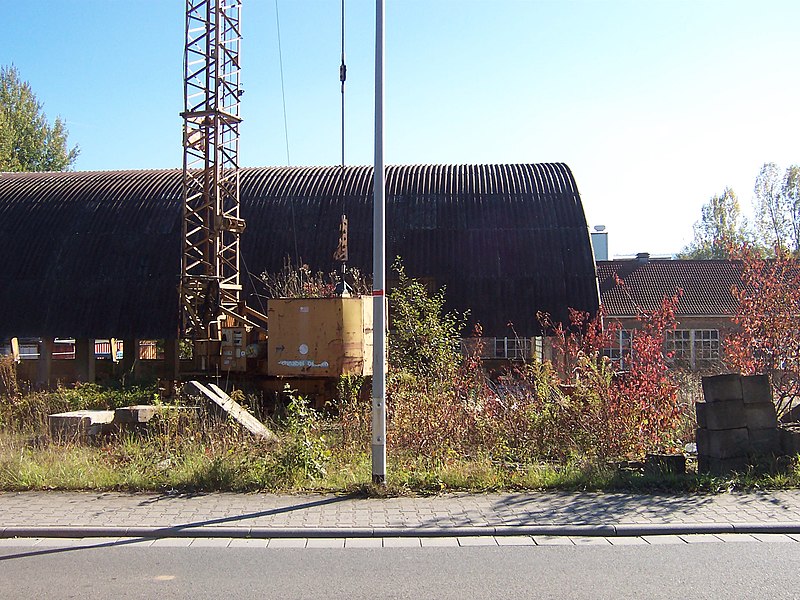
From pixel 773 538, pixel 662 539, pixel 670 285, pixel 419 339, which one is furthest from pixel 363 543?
pixel 670 285

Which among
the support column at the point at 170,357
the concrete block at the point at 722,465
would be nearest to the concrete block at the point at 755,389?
the concrete block at the point at 722,465

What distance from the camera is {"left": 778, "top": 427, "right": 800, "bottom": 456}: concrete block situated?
35.4 ft

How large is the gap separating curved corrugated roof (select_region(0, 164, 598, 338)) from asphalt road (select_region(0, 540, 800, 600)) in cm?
1687

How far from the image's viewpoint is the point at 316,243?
2605cm

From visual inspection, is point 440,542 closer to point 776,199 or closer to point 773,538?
point 773,538

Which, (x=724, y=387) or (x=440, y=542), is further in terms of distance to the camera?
(x=724, y=387)

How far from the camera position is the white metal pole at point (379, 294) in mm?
10289

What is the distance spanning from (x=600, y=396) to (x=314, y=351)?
7.94m

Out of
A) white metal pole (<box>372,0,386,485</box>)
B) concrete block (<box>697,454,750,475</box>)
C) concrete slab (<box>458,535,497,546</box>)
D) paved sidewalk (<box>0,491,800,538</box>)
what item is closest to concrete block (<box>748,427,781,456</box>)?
concrete block (<box>697,454,750,475</box>)

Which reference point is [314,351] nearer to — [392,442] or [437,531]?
[392,442]

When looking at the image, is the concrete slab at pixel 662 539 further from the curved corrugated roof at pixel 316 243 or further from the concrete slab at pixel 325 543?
the curved corrugated roof at pixel 316 243

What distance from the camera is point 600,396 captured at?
11883 mm

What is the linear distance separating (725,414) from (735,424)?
0.21 m

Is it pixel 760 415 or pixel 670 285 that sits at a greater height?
pixel 670 285
